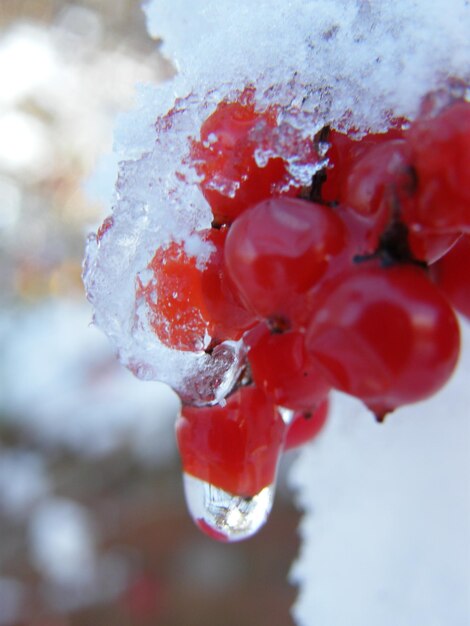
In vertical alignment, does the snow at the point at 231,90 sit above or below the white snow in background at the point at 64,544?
above

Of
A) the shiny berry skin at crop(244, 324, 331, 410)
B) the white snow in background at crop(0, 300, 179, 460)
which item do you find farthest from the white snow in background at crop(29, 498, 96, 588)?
the shiny berry skin at crop(244, 324, 331, 410)

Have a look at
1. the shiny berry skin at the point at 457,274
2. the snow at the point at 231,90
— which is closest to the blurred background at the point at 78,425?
the snow at the point at 231,90

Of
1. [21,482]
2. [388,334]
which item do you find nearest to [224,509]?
[388,334]

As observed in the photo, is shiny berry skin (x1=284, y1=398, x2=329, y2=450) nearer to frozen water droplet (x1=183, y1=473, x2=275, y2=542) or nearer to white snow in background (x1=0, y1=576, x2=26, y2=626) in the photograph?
frozen water droplet (x1=183, y1=473, x2=275, y2=542)

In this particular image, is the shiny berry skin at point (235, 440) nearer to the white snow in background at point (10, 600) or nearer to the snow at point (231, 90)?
the snow at point (231, 90)

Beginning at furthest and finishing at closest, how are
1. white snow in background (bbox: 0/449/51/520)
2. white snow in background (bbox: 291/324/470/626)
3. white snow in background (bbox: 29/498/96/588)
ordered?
white snow in background (bbox: 0/449/51/520) < white snow in background (bbox: 29/498/96/588) < white snow in background (bbox: 291/324/470/626)
